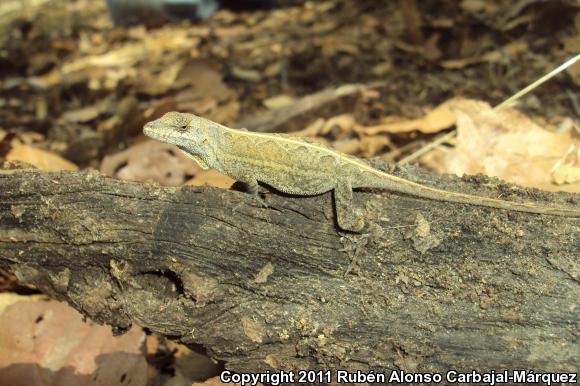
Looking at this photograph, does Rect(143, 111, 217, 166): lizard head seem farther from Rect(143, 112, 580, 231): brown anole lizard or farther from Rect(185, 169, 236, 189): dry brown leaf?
Rect(185, 169, 236, 189): dry brown leaf

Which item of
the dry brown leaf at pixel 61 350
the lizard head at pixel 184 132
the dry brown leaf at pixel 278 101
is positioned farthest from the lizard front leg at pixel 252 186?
the dry brown leaf at pixel 278 101

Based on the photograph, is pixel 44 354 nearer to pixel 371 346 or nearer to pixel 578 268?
pixel 371 346

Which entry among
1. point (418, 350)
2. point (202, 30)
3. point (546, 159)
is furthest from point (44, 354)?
point (202, 30)

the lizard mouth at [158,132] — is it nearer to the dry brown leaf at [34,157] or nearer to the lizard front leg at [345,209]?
the lizard front leg at [345,209]

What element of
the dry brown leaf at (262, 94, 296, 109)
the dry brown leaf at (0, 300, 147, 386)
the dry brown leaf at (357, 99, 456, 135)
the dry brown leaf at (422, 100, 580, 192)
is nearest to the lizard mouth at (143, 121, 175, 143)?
the dry brown leaf at (0, 300, 147, 386)

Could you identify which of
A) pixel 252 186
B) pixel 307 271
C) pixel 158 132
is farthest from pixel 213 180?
pixel 307 271
